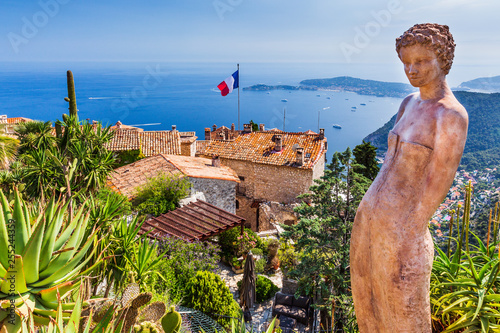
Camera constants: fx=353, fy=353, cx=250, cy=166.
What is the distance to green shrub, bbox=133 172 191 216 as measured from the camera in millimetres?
15094

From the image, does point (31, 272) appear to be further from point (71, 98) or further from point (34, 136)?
point (34, 136)

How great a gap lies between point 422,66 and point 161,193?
14.1m

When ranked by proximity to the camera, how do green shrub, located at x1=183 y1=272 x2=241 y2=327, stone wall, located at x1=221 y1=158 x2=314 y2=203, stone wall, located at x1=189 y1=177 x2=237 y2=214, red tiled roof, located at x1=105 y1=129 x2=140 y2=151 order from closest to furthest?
green shrub, located at x1=183 y1=272 x2=241 y2=327
stone wall, located at x1=189 y1=177 x2=237 y2=214
red tiled roof, located at x1=105 y1=129 x2=140 y2=151
stone wall, located at x1=221 y1=158 x2=314 y2=203

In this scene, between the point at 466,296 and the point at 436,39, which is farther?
the point at 466,296

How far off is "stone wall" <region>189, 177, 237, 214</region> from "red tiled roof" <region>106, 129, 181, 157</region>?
24.3ft

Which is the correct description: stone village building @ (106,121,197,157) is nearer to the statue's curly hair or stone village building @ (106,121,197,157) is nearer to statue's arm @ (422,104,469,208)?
the statue's curly hair

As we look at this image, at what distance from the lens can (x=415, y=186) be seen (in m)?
2.67

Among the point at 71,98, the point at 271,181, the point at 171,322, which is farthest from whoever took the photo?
the point at 271,181

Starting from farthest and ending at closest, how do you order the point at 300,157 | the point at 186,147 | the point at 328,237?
the point at 186,147 < the point at 300,157 < the point at 328,237

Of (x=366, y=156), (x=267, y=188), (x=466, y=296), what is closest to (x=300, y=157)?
(x=267, y=188)

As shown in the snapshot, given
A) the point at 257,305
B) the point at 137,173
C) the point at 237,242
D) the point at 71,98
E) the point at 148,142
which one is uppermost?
the point at 71,98

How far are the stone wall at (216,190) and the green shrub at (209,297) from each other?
25.9 ft

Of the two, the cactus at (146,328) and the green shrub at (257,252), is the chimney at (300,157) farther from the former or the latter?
the cactus at (146,328)

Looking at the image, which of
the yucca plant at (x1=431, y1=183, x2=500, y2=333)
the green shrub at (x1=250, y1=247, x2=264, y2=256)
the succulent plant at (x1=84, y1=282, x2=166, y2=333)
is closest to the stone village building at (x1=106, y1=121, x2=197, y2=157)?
the green shrub at (x1=250, y1=247, x2=264, y2=256)
